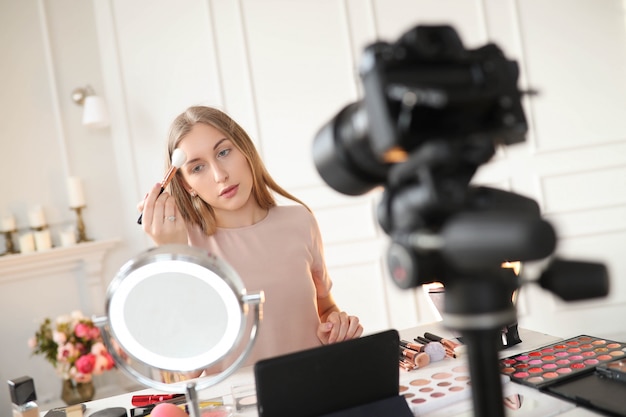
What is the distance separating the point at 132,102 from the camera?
302 centimetres

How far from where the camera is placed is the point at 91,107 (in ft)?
9.39

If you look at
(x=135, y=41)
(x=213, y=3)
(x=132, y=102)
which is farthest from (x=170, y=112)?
(x=213, y=3)

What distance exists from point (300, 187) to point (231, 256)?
65.7 inches

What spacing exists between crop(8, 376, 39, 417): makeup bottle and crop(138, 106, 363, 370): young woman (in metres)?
0.46

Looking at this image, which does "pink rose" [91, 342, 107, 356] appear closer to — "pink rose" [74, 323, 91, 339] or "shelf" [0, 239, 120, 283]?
"pink rose" [74, 323, 91, 339]

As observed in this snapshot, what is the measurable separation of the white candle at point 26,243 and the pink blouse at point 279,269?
1.72 m

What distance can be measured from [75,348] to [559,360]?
2091 millimetres

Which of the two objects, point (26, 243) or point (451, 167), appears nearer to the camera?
point (451, 167)

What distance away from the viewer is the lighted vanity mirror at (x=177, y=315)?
0.76 m

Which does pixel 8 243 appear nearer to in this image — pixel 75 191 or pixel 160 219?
pixel 75 191

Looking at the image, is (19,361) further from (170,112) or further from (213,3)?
(213,3)

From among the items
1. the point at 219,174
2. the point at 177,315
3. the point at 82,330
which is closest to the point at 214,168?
the point at 219,174

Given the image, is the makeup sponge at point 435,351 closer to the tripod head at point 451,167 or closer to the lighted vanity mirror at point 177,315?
the lighted vanity mirror at point 177,315

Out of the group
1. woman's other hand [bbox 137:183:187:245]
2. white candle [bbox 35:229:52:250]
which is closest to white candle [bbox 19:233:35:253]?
white candle [bbox 35:229:52:250]
